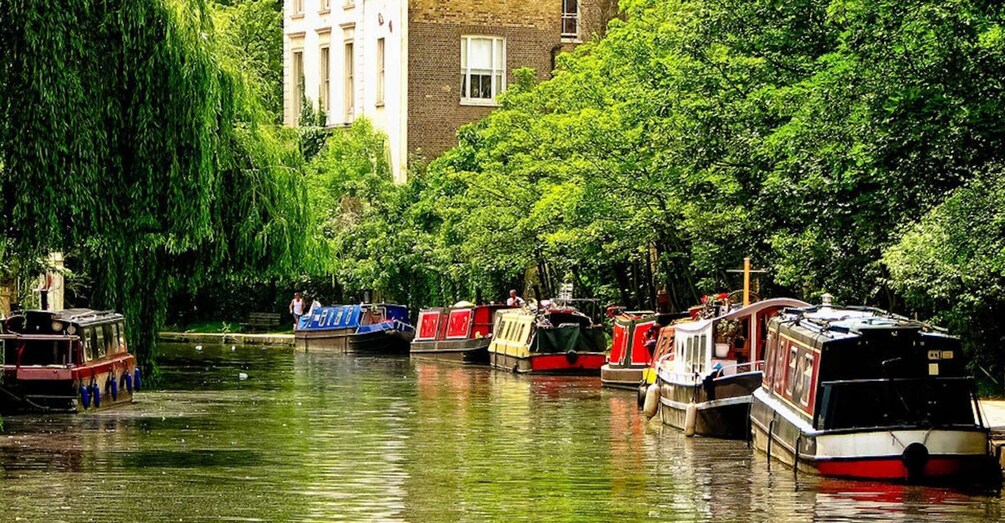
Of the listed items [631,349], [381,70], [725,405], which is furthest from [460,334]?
[725,405]

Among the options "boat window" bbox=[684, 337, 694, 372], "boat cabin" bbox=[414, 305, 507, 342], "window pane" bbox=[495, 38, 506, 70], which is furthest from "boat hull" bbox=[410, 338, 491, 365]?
"boat window" bbox=[684, 337, 694, 372]

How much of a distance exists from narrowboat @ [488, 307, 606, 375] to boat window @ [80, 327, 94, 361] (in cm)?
2330

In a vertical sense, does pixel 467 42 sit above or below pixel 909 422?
above

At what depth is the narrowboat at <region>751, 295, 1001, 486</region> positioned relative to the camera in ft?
96.8

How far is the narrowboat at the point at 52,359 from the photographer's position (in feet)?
→ 132

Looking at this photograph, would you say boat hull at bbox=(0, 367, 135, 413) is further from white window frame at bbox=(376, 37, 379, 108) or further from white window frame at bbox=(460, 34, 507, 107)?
white window frame at bbox=(376, 37, 379, 108)

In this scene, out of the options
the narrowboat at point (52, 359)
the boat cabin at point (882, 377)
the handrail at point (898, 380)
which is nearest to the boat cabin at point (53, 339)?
the narrowboat at point (52, 359)

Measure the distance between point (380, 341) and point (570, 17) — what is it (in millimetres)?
18840

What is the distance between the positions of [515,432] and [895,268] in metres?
7.82

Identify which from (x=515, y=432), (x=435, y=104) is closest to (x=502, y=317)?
(x=435, y=104)

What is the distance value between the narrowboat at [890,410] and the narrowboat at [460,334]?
40.5 m

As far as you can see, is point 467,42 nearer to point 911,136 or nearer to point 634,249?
point 634,249

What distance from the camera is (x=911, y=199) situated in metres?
38.4

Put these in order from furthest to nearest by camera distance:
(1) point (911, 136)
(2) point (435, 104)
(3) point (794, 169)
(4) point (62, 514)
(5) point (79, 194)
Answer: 1. (2) point (435, 104)
2. (3) point (794, 169)
3. (1) point (911, 136)
4. (5) point (79, 194)
5. (4) point (62, 514)
